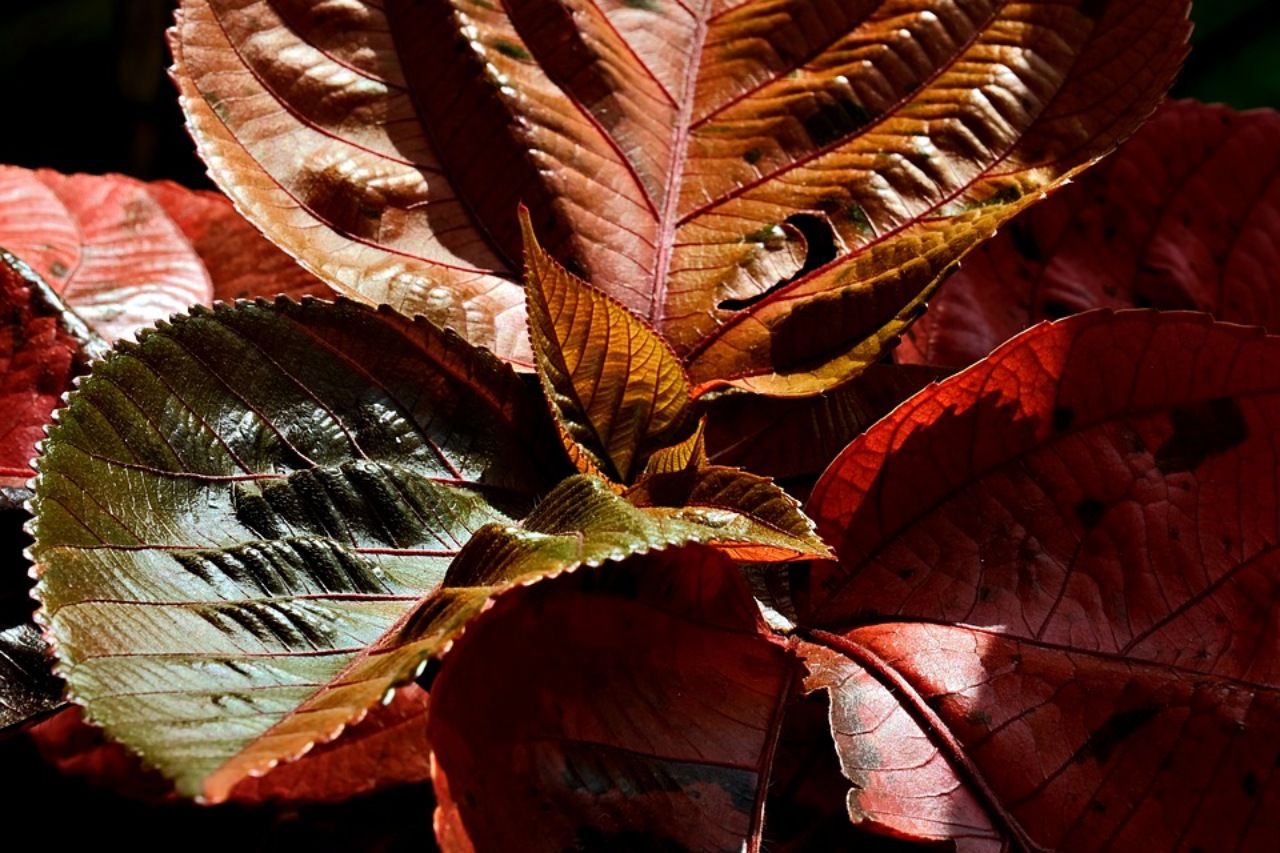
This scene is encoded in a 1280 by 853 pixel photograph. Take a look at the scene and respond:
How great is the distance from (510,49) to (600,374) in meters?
0.25

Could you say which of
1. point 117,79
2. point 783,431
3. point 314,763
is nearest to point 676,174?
point 783,431

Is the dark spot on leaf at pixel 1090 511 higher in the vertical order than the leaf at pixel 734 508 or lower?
lower

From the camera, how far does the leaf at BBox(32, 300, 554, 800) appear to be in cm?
44

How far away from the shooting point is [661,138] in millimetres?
741

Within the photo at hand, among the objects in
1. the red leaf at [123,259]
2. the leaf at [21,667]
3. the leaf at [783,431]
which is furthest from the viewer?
the red leaf at [123,259]

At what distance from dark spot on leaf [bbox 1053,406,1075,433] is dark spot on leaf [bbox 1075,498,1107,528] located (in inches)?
1.5

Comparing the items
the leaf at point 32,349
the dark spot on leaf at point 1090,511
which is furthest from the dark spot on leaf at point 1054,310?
the leaf at point 32,349

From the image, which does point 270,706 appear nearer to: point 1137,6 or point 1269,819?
point 1269,819

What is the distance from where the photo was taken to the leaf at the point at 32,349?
66 centimetres

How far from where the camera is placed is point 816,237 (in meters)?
0.71

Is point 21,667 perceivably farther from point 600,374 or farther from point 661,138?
point 661,138

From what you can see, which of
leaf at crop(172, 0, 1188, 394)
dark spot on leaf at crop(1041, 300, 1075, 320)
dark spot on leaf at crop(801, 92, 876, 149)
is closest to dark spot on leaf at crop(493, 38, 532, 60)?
leaf at crop(172, 0, 1188, 394)

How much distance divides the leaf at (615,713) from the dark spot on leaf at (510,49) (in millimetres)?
345

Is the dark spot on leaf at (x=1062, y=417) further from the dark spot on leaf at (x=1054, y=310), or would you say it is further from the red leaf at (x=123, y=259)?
the red leaf at (x=123, y=259)
